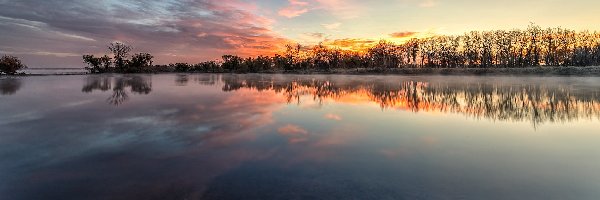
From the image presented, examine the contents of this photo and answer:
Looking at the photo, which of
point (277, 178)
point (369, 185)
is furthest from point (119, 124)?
point (369, 185)

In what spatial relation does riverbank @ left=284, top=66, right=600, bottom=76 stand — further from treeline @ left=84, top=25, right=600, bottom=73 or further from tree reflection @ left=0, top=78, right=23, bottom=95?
tree reflection @ left=0, top=78, right=23, bottom=95

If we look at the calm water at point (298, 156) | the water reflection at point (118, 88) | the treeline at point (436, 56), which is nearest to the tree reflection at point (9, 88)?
the water reflection at point (118, 88)

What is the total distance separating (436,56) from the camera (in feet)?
393

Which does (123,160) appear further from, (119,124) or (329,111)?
(329,111)

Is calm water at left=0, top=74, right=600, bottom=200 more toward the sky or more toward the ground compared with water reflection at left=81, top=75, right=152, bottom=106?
more toward the ground

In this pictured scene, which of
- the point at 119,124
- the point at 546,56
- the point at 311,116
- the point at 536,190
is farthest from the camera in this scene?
the point at 546,56

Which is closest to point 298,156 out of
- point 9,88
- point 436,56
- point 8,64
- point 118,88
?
point 118,88

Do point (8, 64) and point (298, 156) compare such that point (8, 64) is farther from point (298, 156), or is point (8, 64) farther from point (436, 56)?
point (436, 56)

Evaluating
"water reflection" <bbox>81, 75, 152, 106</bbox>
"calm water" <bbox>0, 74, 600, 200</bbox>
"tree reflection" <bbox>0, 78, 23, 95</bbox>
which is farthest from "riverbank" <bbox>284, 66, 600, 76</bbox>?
"tree reflection" <bbox>0, 78, 23, 95</bbox>

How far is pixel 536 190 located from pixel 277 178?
16.1ft

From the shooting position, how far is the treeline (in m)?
97.0

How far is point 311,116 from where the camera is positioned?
17.0 m

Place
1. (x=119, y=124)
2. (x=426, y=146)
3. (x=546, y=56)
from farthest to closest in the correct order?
1. (x=546, y=56)
2. (x=119, y=124)
3. (x=426, y=146)

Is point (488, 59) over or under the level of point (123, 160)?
over
